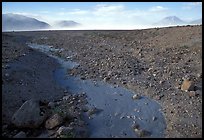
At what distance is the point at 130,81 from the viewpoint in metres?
9.67

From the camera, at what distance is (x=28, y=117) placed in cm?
695

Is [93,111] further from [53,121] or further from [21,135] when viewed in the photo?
[21,135]

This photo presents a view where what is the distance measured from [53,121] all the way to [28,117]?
1.73ft

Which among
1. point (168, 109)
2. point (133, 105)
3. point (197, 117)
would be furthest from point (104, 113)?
point (197, 117)

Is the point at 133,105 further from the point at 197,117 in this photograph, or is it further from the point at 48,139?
the point at 48,139

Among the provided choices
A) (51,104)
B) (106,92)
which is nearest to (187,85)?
(106,92)

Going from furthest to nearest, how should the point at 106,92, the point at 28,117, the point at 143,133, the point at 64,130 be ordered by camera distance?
the point at 106,92 → the point at 28,117 → the point at 143,133 → the point at 64,130

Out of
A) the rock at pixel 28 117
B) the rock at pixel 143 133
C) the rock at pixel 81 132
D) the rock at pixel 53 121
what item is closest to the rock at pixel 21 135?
the rock at pixel 28 117

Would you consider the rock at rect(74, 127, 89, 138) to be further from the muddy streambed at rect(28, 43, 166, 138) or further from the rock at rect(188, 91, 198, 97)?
the rock at rect(188, 91, 198, 97)

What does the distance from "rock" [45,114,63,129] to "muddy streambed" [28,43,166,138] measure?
2.29ft

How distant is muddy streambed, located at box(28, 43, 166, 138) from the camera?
699 centimetres

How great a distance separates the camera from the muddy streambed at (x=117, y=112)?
6.99 metres

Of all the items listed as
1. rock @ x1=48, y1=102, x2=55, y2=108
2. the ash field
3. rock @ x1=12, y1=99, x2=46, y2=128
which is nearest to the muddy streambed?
the ash field

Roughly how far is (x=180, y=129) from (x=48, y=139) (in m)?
2.69
